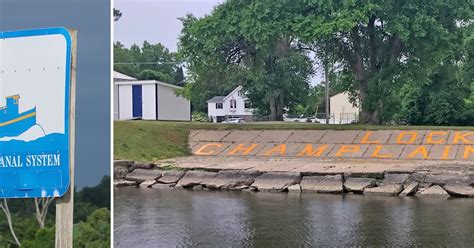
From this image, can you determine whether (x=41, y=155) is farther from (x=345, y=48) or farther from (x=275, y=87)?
(x=275, y=87)

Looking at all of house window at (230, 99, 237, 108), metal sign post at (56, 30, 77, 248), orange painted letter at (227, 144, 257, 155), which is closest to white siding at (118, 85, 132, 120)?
orange painted letter at (227, 144, 257, 155)

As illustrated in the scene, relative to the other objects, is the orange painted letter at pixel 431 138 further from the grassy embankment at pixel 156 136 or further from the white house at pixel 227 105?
the white house at pixel 227 105

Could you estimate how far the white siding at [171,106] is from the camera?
14.2m

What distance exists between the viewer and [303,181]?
1083cm

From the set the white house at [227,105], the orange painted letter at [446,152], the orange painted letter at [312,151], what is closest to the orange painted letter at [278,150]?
the orange painted letter at [312,151]

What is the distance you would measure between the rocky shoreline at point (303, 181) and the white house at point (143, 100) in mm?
1419

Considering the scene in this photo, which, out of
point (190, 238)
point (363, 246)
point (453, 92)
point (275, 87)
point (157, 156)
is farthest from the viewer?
point (275, 87)

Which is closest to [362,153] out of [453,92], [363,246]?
[363,246]

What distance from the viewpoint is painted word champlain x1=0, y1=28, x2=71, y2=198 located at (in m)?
2.92

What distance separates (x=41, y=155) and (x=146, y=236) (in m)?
3.81

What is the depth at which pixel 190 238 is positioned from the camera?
258 inches

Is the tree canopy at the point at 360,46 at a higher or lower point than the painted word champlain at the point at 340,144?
higher

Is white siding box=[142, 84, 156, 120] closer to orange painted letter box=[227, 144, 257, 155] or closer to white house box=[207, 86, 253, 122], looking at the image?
orange painted letter box=[227, 144, 257, 155]

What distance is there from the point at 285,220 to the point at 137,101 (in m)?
6.32
